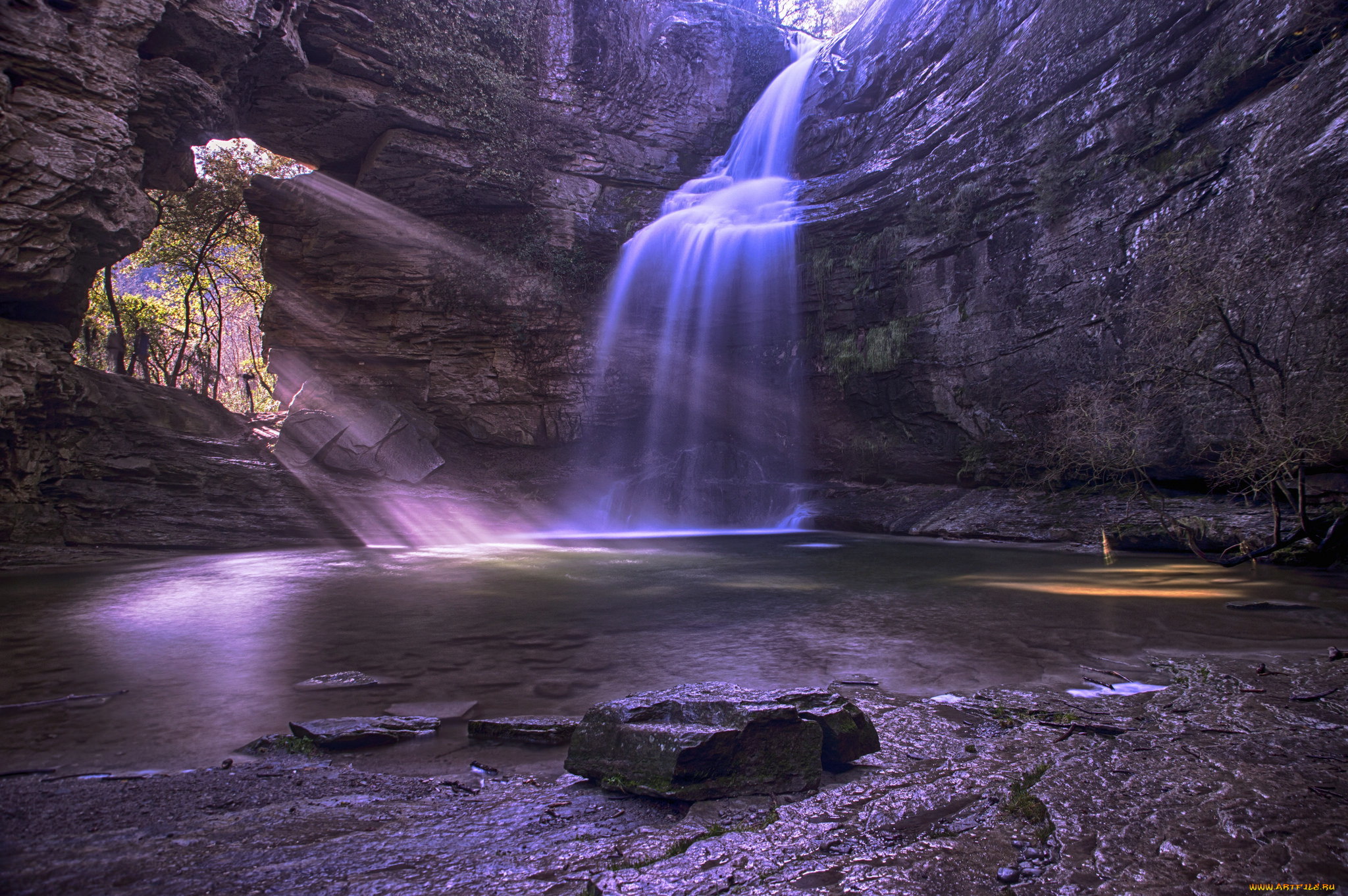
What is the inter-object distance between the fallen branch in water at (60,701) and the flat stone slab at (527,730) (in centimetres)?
235

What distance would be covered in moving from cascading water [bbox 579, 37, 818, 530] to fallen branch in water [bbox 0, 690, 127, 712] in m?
14.0

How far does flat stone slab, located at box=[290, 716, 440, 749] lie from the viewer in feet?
9.64

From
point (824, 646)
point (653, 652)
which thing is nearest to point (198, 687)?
point (653, 652)

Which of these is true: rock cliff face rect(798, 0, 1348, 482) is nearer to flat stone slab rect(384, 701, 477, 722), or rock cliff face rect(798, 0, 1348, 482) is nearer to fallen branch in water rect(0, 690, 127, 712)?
flat stone slab rect(384, 701, 477, 722)

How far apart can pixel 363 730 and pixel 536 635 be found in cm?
219

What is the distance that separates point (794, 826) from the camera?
2.05m

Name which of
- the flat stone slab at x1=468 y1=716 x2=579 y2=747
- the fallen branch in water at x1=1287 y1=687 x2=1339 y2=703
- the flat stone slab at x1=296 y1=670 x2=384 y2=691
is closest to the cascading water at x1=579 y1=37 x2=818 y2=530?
the flat stone slab at x1=296 y1=670 x2=384 y2=691

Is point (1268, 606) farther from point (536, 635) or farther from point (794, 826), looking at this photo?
point (536, 635)

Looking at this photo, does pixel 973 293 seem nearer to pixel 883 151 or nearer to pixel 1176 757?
pixel 883 151

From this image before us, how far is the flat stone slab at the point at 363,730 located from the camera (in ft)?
9.64

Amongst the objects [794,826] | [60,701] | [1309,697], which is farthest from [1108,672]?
[60,701]

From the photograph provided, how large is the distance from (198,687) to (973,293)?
15.4 metres

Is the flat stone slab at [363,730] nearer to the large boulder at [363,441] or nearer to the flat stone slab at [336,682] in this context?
the flat stone slab at [336,682]

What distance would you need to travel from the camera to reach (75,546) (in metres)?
10.9
